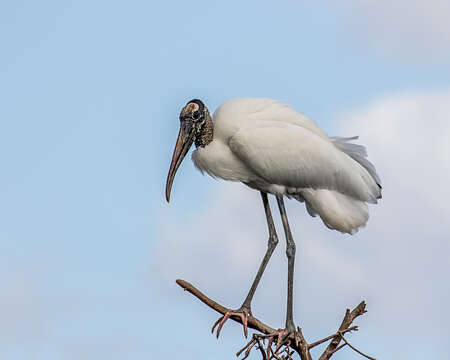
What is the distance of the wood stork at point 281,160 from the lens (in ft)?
29.3

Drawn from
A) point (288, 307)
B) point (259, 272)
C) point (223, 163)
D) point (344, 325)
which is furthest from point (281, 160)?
point (344, 325)

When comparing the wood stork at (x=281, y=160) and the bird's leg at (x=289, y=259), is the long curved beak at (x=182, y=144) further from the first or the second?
the bird's leg at (x=289, y=259)

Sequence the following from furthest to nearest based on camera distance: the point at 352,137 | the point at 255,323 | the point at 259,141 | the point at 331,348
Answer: the point at 352,137 < the point at 259,141 < the point at 255,323 < the point at 331,348

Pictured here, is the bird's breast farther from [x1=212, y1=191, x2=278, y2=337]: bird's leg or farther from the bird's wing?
[x1=212, y1=191, x2=278, y2=337]: bird's leg

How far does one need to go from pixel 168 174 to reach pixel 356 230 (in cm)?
176

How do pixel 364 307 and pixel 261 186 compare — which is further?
pixel 261 186

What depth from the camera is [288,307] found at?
29.3 feet

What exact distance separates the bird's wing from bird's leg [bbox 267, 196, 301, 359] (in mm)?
268

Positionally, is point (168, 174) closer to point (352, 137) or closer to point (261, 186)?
point (261, 186)

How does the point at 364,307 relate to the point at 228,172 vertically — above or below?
below

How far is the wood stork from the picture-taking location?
892 centimetres

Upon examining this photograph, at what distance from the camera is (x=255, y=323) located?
8320 millimetres

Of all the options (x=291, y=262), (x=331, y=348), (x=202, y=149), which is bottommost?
(x=331, y=348)

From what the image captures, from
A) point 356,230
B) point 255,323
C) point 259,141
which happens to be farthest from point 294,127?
point 255,323
